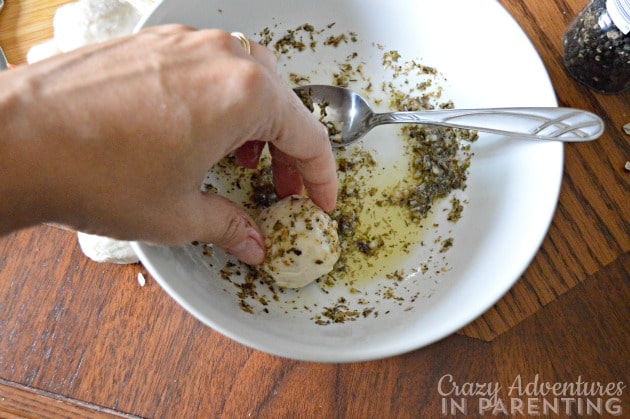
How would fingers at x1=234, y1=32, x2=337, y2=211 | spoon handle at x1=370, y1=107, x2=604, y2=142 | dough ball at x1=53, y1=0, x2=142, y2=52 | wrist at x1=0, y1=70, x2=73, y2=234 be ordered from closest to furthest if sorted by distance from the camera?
wrist at x1=0, y1=70, x2=73, y2=234, fingers at x1=234, y1=32, x2=337, y2=211, spoon handle at x1=370, y1=107, x2=604, y2=142, dough ball at x1=53, y1=0, x2=142, y2=52

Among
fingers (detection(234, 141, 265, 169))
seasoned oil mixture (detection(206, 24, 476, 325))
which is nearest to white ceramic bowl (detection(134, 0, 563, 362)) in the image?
seasoned oil mixture (detection(206, 24, 476, 325))

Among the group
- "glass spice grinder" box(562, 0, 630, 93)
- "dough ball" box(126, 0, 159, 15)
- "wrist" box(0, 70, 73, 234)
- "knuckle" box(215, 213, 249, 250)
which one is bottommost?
"knuckle" box(215, 213, 249, 250)

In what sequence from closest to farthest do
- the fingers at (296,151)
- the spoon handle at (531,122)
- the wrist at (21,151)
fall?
the wrist at (21,151) < the fingers at (296,151) < the spoon handle at (531,122)

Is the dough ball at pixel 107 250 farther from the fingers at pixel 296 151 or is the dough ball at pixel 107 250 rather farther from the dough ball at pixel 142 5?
the dough ball at pixel 142 5

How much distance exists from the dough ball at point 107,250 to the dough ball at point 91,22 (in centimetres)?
28

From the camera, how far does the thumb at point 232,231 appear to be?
51 centimetres

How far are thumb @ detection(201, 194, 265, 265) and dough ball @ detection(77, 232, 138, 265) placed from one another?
0.16 m

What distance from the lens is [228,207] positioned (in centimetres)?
54

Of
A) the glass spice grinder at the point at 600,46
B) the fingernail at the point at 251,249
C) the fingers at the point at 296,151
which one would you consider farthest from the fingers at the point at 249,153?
the glass spice grinder at the point at 600,46

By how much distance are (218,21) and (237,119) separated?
320 millimetres

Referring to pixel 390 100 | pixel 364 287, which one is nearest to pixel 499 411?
pixel 364 287

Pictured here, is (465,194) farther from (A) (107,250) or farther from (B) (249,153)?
(A) (107,250)

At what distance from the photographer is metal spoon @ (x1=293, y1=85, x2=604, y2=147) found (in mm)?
615

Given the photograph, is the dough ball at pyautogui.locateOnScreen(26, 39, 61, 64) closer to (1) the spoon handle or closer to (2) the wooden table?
(2) the wooden table
